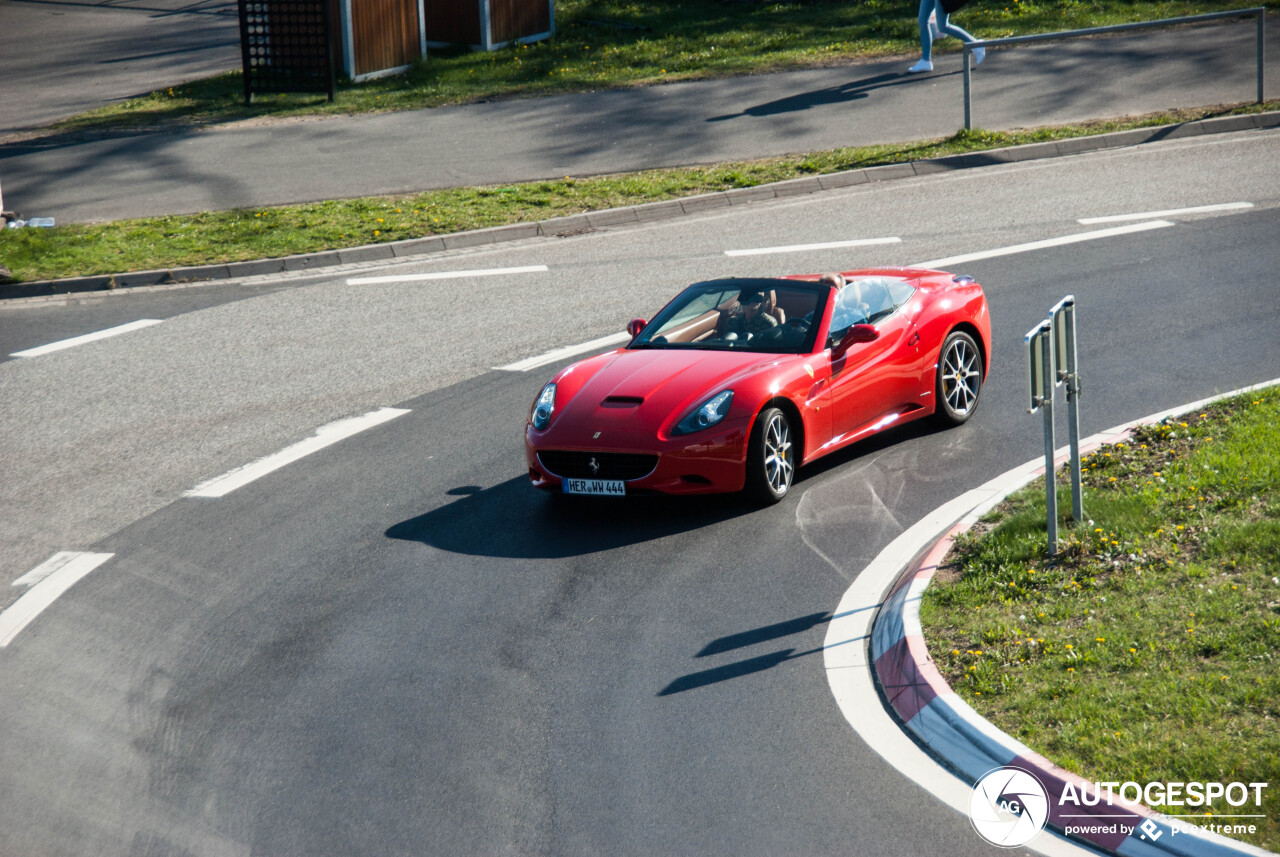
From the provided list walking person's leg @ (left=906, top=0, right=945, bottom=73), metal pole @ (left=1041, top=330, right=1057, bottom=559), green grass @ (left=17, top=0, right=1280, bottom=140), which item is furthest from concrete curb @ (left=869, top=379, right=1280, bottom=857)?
green grass @ (left=17, top=0, right=1280, bottom=140)

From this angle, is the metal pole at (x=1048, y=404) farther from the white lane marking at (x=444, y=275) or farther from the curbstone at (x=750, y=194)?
the curbstone at (x=750, y=194)

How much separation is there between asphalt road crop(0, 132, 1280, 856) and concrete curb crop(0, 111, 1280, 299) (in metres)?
0.92

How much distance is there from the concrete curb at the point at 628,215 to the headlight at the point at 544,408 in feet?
26.2

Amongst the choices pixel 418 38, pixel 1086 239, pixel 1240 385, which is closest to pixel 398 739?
pixel 1240 385

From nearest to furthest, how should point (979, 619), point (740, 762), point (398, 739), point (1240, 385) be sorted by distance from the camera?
point (740, 762) < point (398, 739) < point (979, 619) < point (1240, 385)

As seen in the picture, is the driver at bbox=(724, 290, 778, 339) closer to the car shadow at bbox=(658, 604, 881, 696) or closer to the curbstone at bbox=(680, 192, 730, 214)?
the car shadow at bbox=(658, 604, 881, 696)

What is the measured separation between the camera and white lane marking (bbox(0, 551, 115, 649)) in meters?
7.91

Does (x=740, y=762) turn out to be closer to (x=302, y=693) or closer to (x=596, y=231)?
(x=302, y=693)

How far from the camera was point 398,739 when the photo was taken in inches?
250

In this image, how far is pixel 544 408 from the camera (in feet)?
31.2

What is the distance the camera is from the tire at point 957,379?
409 inches

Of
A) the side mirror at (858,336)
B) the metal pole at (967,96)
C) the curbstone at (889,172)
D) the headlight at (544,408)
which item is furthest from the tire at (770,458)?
the metal pole at (967,96)

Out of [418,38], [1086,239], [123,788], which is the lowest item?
[123,788]

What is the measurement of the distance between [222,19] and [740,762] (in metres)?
34.7
